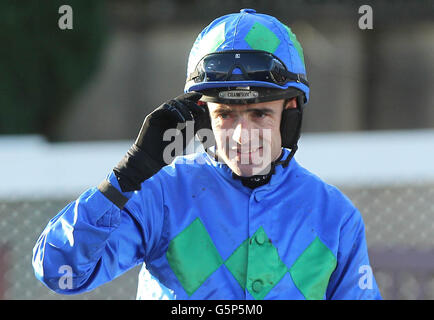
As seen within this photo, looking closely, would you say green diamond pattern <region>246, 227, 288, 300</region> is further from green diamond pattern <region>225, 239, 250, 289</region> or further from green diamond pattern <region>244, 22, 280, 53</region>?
green diamond pattern <region>244, 22, 280, 53</region>

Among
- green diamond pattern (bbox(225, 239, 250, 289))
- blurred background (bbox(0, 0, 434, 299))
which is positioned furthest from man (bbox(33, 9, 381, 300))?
blurred background (bbox(0, 0, 434, 299))

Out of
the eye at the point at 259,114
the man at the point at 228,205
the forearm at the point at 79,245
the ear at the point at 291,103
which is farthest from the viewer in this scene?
the ear at the point at 291,103

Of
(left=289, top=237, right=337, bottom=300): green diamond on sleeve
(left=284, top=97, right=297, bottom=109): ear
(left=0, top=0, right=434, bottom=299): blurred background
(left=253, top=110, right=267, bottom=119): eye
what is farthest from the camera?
(left=0, top=0, right=434, bottom=299): blurred background

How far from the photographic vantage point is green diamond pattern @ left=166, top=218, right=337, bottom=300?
2.36m

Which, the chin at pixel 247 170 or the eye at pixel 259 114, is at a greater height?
the eye at pixel 259 114

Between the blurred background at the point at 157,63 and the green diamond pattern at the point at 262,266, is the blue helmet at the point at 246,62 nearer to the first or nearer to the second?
the green diamond pattern at the point at 262,266

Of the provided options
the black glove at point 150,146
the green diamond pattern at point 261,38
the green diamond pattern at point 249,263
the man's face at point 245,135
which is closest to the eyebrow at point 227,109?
the man's face at point 245,135

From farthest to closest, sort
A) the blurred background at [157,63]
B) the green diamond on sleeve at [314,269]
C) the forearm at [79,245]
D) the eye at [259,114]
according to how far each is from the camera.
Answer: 1. the blurred background at [157,63]
2. the eye at [259,114]
3. the green diamond on sleeve at [314,269]
4. the forearm at [79,245]

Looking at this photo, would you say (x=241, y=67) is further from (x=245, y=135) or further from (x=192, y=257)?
(x=192, y=257)

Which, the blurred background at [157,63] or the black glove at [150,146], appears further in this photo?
the blurred background at [157,63]

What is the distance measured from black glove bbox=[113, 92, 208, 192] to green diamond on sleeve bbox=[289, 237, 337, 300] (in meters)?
0.54

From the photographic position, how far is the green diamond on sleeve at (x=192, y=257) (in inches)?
92.8

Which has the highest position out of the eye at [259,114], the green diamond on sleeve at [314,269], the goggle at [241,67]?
the goggle at [241,67]
